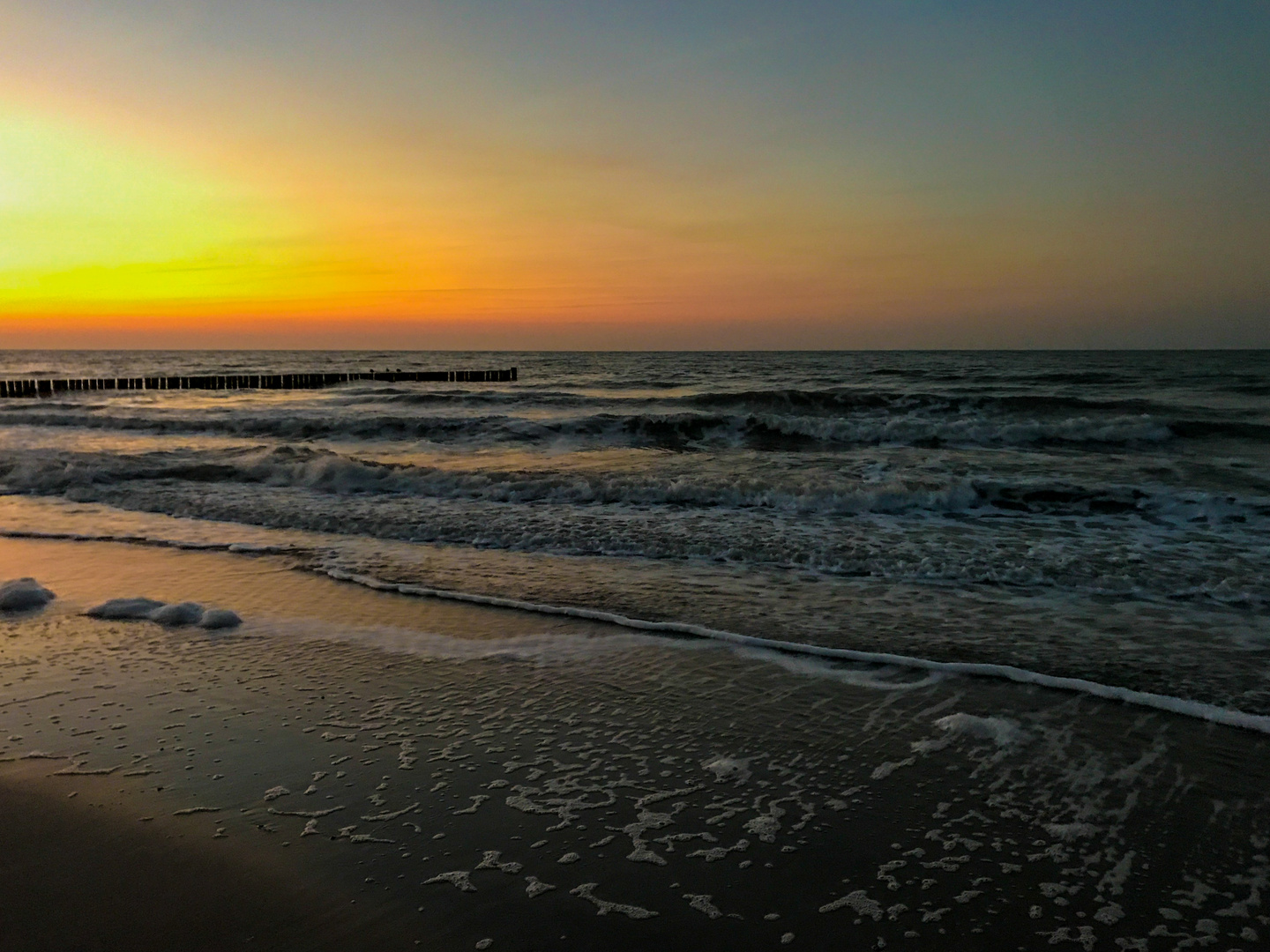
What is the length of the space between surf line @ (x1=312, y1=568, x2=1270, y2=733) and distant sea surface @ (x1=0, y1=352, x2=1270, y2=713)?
157mm

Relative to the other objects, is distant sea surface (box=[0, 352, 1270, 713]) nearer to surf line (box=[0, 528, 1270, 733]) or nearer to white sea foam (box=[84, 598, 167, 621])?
surf line (box=[0, 528, 1270, 733])

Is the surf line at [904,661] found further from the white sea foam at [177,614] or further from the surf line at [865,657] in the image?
the white sea foam at [177,614]

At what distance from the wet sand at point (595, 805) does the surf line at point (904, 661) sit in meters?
0.13

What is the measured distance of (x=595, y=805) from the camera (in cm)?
344

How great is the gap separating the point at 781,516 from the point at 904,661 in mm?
5168

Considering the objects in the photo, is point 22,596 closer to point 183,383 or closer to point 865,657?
point 865,657

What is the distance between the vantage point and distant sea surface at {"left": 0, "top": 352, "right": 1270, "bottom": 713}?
6086 millimetres

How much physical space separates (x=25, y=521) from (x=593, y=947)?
1064 centimetres

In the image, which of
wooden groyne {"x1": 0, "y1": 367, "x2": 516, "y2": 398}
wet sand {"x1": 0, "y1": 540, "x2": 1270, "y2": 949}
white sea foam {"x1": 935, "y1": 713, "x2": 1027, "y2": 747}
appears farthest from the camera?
wooden groyne {"x1": 0, "y1": 367, "x2": 516, "y2": 398}

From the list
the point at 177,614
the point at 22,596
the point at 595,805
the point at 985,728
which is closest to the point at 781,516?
the point at 985,728

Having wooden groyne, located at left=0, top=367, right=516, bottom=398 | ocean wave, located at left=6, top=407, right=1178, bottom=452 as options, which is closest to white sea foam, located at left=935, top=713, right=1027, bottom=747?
ocean wave, located at left=6, top=407, right=1178, bottom=452

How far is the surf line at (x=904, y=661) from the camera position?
4.40 m

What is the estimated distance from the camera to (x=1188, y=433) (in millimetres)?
19906

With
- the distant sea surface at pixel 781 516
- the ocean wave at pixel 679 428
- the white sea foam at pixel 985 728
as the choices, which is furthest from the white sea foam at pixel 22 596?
the ocean wave at pixel 679 428
